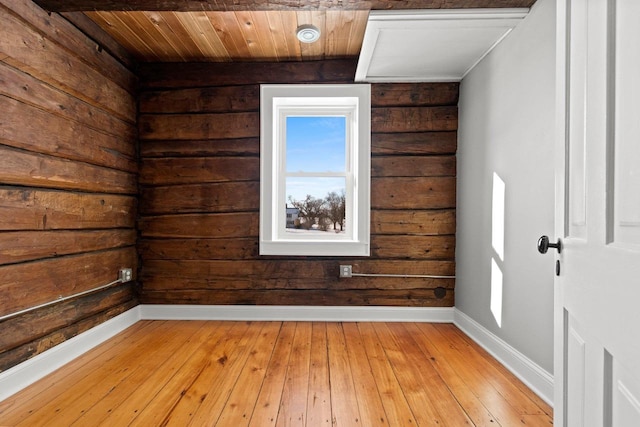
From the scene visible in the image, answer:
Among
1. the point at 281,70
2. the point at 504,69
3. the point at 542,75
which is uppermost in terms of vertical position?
the point at 281,70

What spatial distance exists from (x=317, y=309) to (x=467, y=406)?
4.99 feet

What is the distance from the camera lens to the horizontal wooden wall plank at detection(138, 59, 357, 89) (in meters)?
3.04

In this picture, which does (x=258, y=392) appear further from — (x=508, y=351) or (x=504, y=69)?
(x=504, y=69)

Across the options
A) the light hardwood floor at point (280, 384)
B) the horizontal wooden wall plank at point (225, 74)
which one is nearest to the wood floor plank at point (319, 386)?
the light hardwood floor at point (280, 384)

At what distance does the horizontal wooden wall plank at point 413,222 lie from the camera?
3.05 metres

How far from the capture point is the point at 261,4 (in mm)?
1990

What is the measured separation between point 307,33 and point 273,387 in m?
2.32

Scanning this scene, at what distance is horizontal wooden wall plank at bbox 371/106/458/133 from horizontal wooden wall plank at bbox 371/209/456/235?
71 centimetres

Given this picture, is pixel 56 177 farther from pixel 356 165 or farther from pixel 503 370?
pixel 503 370

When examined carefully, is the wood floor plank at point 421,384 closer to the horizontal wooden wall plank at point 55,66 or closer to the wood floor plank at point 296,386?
the wood floor plank at point 296,386

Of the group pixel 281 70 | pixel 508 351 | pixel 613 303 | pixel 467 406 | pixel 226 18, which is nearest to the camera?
pixel 613 303

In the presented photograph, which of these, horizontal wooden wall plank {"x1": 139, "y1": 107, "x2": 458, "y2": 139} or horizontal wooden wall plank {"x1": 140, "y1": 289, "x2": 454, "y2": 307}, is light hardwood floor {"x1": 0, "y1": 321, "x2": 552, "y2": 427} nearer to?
horizontal wooden wall plank {"x1": 140, "y1": 289, "x2": 454, "y2": 307}

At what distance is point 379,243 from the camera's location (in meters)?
3.06

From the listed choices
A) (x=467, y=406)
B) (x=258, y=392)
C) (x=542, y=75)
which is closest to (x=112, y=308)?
(x=258, y=392)
